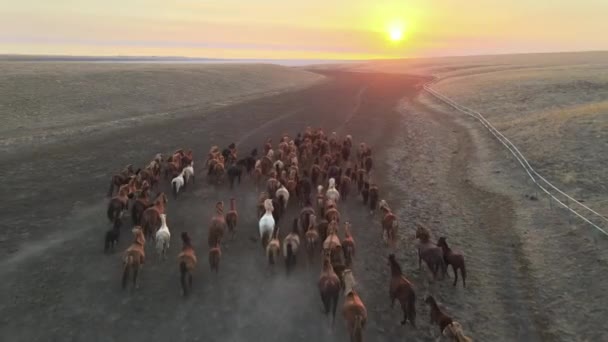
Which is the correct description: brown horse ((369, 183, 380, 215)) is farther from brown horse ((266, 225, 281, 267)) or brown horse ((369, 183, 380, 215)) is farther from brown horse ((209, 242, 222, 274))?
brown horse ((209, 242, 222, 274))

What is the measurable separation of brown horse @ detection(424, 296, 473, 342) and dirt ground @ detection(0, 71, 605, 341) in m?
0.60

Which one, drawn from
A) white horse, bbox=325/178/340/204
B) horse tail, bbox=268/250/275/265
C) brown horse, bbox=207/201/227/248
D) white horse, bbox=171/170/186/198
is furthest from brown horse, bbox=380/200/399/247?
white horse, bbox=171/170/186/198

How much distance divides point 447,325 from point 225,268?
6622 millimetres

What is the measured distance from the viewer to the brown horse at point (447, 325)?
902 cm

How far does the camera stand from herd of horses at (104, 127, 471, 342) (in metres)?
10.7

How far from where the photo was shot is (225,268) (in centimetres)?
1279

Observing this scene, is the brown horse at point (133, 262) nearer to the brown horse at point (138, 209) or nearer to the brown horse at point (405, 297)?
the brown horse at point (138, 209)

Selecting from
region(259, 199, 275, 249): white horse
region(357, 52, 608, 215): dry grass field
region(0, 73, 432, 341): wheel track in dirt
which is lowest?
region(0, 73, 432, 341): wheel track in dirt

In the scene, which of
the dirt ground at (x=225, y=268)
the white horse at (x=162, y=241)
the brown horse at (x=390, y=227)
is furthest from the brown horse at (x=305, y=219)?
the white horse at (x=162, y=241)

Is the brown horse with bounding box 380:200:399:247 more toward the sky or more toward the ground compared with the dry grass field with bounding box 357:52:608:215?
more toward the ground

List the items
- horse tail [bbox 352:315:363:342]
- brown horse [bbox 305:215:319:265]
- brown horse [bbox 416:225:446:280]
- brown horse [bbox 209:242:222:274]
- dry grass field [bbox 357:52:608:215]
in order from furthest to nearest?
dry grass field [bbox 357:52:608:215], brown horse [bbox 305:215:319:265], brown horse [bbox 416:225:446:280], brown horse [bbox 209:242:222:274], horse tail [bbox 352:315:363:342]

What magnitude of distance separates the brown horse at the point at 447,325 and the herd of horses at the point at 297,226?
22 mm

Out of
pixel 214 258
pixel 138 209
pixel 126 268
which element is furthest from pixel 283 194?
pixel 126 268

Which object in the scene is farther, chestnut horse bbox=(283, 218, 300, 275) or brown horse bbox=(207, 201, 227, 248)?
brown horse bbox=(207, 201, 227, 248)
